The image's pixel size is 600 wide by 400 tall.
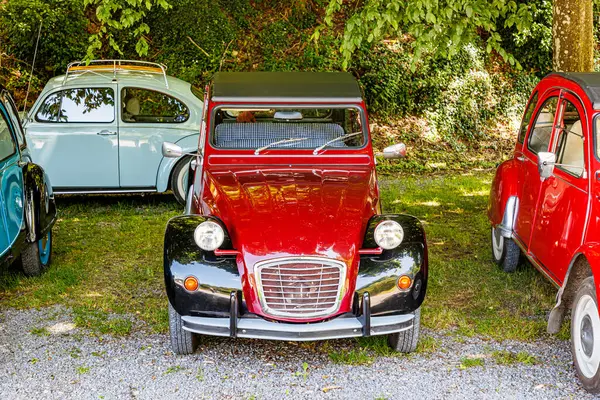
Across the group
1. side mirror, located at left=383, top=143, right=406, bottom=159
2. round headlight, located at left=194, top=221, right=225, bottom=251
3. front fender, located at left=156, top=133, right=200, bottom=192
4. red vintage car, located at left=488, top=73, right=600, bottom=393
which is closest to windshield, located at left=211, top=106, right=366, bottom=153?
side mirror, located at left=383, top=143, right=406, bottom=159

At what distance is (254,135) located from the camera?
652 cm

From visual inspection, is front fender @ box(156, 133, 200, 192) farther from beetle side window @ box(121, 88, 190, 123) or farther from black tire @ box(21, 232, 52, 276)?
black tire @ box(21, 232, 52, 276)

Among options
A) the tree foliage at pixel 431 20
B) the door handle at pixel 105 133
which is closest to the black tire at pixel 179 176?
the door handle at pixel 105 133

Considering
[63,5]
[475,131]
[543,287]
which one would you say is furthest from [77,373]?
[475,131]

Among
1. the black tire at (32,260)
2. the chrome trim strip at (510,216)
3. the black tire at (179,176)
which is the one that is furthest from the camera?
the black tire at (179,176)

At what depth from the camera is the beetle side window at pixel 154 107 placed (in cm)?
1028

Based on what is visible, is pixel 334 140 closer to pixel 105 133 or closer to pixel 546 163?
pixel 546 163

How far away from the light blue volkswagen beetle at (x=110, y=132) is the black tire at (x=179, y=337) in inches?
196

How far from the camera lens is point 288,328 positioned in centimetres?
486

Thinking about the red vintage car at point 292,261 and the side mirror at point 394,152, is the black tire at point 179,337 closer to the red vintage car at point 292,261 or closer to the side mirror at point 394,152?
the red vintage car at point 292,261

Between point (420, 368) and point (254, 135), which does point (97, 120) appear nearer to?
point (254, 135)

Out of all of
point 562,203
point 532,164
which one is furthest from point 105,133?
point 562,203

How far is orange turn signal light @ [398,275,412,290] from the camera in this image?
5.03 m

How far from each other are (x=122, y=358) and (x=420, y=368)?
2.07 metres
